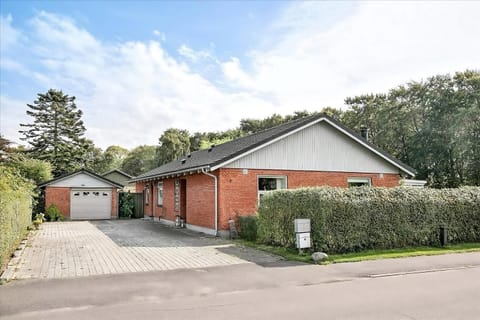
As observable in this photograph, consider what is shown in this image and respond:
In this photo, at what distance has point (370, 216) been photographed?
11.8 meters

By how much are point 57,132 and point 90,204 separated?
83.4ft

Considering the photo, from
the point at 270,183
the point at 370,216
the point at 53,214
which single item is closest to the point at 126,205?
the point at 53,214

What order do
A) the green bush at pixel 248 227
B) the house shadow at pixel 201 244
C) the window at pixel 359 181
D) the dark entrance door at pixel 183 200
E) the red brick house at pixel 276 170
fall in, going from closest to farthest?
the house shadow at pixel 201 244, the green bush at pixel 248 227, the red brick house at pixel 276 170, the window at pixel 359 181, the dark entrance door at pixel 183 200

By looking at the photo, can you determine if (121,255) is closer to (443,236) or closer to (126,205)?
(443,236)

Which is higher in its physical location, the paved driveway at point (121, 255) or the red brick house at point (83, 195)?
the red brick house at point (83, 195)

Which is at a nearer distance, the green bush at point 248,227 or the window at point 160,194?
the green bush at point 248,227

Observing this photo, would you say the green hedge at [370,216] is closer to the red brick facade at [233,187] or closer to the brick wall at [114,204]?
the red brick facade at [233,187]

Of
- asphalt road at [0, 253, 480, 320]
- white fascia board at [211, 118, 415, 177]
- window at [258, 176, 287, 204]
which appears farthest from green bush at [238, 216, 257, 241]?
asphalt road at [0, 253, 480, 320]

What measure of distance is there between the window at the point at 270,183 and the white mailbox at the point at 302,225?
566 centimetres

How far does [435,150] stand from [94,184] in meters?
26.8

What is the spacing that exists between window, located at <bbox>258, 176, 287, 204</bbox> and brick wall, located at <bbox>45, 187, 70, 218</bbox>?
52.8 feet

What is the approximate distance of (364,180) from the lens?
19.2 meters

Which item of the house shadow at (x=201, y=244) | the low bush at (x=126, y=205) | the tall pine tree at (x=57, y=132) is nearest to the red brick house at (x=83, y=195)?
the low bush at (x=126, y=205)

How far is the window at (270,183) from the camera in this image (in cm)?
1692
